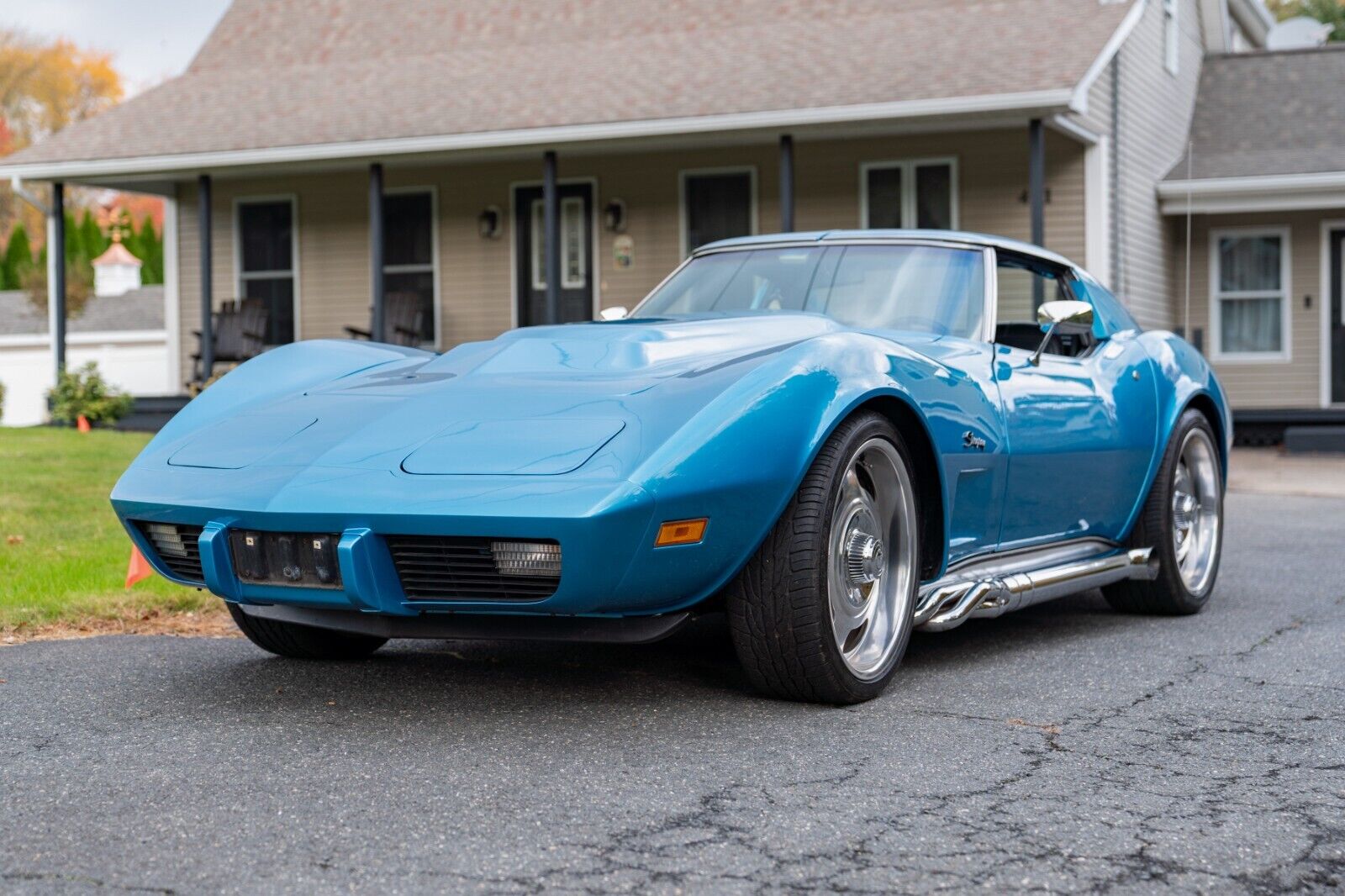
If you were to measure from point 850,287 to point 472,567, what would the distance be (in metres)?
2.19

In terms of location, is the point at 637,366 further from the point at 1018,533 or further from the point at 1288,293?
the point at 1288,293

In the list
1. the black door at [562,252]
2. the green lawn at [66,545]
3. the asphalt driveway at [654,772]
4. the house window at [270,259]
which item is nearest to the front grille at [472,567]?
the asphalt driveway at [654,772]

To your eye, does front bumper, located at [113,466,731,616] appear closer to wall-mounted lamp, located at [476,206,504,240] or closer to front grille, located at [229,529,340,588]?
front grille, located at [229,529,340,588]

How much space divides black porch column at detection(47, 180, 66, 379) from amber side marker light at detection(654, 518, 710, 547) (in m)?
15.7

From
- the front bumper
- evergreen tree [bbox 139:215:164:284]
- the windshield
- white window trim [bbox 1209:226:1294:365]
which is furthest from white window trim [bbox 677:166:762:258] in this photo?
evergreen tree [bbox 139:215:164:284]

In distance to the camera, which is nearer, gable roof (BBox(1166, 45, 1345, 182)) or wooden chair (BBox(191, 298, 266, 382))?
gable roof (BBox(1166, 45, 1345, 182))

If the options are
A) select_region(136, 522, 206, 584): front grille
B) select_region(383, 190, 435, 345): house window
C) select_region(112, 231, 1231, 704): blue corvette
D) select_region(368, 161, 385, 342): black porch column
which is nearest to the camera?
select_region(112, 231, 1231, 704): blue corvette

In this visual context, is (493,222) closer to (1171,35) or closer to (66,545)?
(1171,35)

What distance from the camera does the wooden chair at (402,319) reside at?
689 inches

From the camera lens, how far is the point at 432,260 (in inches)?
722

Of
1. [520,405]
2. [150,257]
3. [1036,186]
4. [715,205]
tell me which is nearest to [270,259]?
[715,205]

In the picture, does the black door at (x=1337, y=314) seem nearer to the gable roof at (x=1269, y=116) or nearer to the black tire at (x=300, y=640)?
the gable roof at (x=1269, y=116)

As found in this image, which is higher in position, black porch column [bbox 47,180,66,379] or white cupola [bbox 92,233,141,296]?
white cupola [bbox 92,233,141,296]

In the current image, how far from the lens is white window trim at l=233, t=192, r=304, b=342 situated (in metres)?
18.8
